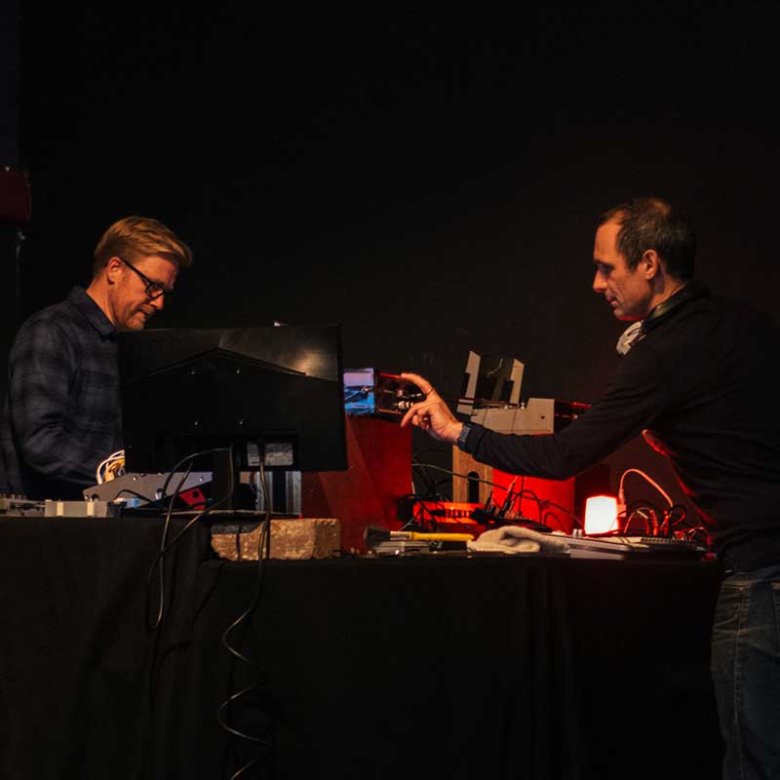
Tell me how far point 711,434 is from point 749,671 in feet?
1.51

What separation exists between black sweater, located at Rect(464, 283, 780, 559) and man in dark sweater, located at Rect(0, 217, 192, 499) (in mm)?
1331

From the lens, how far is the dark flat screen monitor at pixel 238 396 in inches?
85.3

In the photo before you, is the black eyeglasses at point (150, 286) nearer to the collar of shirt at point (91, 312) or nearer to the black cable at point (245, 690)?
the collar of shirt at point (91, 312)

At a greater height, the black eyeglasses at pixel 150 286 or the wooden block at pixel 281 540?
the black eyeglasses at pixel 150 286

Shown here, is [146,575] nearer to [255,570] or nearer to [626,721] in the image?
[255,570]

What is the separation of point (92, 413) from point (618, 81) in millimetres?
2418

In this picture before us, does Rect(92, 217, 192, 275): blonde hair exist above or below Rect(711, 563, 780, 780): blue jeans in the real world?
above

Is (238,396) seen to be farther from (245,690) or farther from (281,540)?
(245,690)

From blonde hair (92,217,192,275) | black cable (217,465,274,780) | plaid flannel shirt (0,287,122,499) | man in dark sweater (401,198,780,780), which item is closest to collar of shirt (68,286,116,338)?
plaid flannel shirt (0,287,122,499)

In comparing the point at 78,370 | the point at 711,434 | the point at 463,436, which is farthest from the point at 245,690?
the point at 78,370

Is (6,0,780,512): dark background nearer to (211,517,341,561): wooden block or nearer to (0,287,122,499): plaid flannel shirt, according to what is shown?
(0,287,122,499): plaid flannel shirt

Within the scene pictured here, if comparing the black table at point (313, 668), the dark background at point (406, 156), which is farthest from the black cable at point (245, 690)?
the dark background at point (406, 156)

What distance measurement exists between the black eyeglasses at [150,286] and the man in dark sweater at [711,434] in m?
1.15

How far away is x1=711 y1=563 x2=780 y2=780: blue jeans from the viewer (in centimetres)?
204
